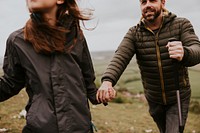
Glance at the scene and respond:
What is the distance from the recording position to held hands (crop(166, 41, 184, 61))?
169 inches

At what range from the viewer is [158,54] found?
213 inches

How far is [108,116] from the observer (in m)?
11.4

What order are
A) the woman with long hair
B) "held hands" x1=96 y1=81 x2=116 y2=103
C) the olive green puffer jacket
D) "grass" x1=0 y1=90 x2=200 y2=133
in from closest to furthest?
the woman with long hair, "held hands" x1=96 y1=81 x2=116 y2=103, the olive green puffer jacket, "grass" x1=0 y1=90 x2=200 y2=133

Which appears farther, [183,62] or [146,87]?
[146,87]

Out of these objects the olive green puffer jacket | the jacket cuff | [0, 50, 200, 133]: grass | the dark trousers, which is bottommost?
[0, 50, 200, 133]: grass

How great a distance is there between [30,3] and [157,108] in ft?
9.84

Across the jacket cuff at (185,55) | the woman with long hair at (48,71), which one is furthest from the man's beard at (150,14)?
the woman with long hair at (48,71)

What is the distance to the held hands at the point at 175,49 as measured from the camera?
4.29m

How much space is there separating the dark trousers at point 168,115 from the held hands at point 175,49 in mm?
1434

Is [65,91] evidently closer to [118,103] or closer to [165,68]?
[165,68]

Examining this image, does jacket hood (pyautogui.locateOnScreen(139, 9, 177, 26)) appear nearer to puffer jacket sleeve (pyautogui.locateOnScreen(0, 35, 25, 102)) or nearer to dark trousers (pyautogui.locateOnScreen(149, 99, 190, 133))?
dark trousers (pyautogui.locateOnScreen(149, 99, 190, 133))

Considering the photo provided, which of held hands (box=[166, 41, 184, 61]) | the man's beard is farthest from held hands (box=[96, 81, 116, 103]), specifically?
the man's beard

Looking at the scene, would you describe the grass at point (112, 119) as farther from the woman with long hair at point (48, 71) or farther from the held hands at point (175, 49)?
the held hands at point (175, 49)

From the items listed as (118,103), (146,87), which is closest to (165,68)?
(146,87)
